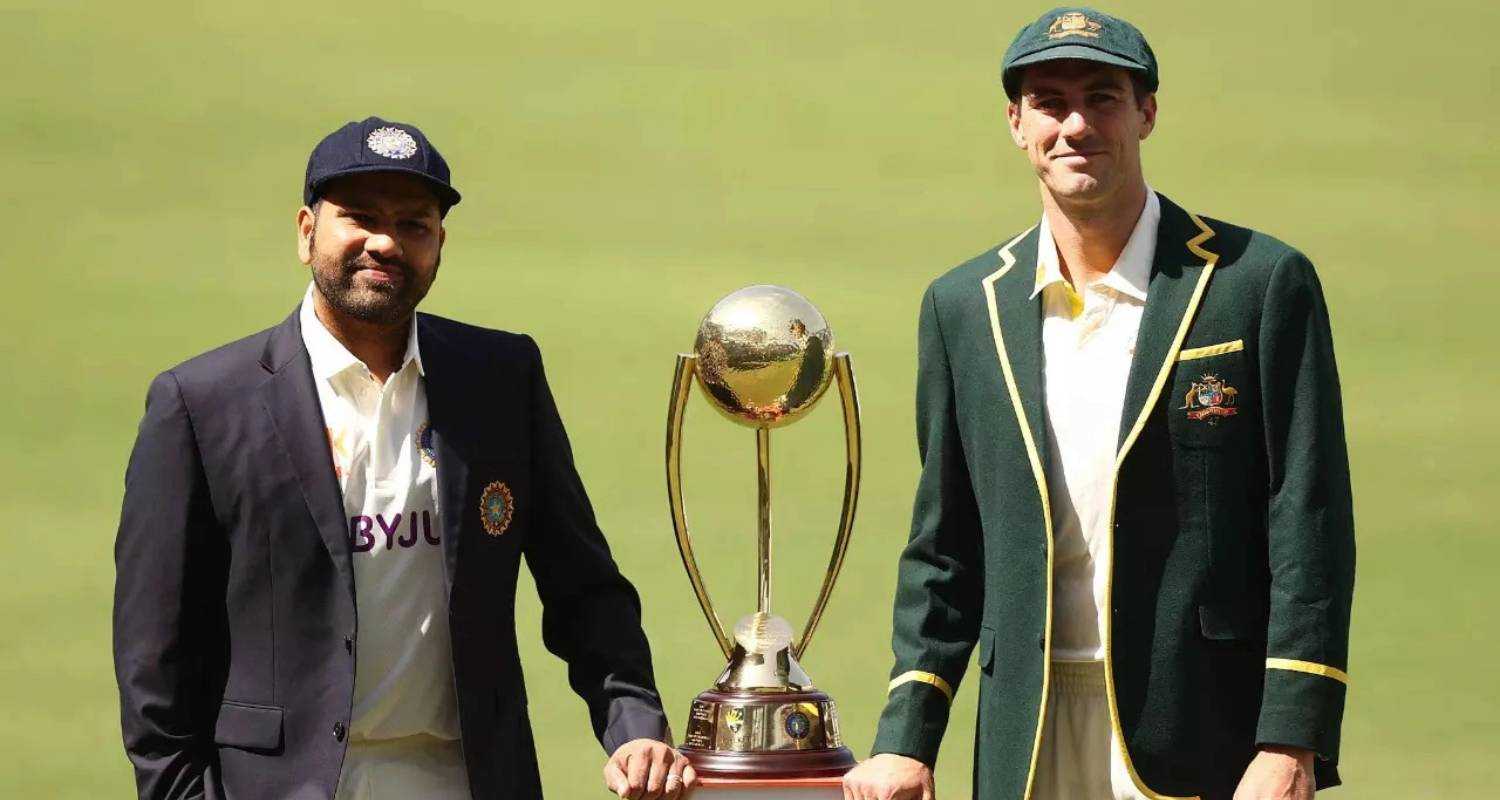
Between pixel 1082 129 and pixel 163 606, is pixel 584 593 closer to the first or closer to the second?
pixel 163 606

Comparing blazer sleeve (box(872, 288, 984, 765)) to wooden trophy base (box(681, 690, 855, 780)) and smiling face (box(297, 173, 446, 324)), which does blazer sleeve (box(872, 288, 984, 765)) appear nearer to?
wooden trophy base (box(681, 690, 855, 780))

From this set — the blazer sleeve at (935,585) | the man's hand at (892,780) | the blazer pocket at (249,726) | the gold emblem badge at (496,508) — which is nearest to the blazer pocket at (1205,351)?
the blazer sleeve at (935,585)

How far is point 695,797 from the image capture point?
2959 millimetres

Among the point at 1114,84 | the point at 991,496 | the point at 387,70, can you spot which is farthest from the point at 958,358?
the point at 387,70

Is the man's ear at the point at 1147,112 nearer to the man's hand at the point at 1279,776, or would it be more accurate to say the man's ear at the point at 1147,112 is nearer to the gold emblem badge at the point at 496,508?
the man's hand at the point at 1279,776

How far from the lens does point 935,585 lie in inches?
111

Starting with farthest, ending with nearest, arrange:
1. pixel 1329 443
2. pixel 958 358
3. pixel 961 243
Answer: pixel 961 243, pixel 958 358, pixel 1329 443

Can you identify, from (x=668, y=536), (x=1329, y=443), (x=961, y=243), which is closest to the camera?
(x=1329, y=443)

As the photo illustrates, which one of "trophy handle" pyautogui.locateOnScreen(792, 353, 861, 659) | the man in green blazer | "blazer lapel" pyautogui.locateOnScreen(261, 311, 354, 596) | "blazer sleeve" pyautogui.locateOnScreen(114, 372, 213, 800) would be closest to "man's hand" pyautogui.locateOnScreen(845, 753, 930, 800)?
the man in green blazer

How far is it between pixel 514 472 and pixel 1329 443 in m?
0.86

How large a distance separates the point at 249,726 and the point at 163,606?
0.15 m

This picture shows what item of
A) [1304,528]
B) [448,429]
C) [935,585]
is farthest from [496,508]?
[1304,528]

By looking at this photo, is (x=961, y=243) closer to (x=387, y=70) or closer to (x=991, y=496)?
(x=387, y=70)

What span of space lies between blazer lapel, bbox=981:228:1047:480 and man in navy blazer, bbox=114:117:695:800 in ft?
1.75
